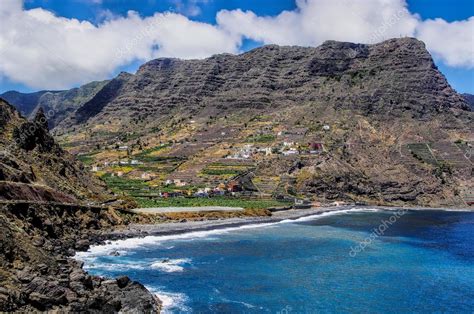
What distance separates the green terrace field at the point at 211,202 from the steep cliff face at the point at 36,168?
13411 millimetres

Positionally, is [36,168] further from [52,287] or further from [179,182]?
[179,182]

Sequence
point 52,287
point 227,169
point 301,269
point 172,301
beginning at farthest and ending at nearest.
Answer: point 227,169, point 301,269, point 172,301, point 52,287

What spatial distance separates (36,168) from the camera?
9819 cm

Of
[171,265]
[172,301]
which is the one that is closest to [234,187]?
[171,265]

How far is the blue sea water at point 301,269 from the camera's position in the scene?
55719mm

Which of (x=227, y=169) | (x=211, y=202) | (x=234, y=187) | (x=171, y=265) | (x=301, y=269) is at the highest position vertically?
(x=227, y=169)

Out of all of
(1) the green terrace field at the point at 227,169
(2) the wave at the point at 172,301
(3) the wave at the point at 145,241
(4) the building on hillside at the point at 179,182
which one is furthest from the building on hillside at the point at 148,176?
(2) the wave at the point at 172,301

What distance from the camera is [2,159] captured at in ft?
271

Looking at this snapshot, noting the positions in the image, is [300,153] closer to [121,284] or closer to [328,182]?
[328,182]

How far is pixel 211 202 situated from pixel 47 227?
7505 cm

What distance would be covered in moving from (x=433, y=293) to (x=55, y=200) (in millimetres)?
62532

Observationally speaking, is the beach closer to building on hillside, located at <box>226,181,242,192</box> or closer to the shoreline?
the shoreline

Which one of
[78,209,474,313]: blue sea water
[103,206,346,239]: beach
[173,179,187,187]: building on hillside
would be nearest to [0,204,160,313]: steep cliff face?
[78,209,474,313]: blue sea water

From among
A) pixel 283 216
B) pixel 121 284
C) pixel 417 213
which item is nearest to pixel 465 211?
pixel 417 213
